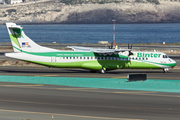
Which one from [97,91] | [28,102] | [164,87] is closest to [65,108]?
[28,102]

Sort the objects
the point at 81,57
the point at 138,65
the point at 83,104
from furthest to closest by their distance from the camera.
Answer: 1. the point at 138,65
2. the point at 81,57
3. the point at 83,104

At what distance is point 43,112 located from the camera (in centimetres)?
1934

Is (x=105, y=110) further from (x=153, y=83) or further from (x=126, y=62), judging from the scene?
(x=126, y=62)

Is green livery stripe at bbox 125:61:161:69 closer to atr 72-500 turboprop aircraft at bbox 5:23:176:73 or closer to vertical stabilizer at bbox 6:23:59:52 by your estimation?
atr 72-500 turboprop aircraft at bbox 5:23:176:73

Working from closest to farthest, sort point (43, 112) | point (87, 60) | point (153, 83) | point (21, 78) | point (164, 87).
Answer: point (43, 112), point (164, 87), point (153, 83), point (21, 78), point (87, 60)

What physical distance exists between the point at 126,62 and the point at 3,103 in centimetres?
2199

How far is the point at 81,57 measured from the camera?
39969mm

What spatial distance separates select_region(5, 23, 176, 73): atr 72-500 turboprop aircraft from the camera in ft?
127

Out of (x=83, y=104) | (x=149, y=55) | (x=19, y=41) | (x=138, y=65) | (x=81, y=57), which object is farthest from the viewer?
(x=149, y=55)

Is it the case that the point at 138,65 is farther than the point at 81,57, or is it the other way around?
the point at 138,65

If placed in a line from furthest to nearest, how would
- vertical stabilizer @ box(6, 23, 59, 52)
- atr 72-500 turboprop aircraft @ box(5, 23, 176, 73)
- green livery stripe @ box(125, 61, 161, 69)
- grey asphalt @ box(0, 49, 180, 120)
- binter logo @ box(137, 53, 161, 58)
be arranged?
binter logo @ box(137, 53, 161, 58) < green livery stripe @ box(125, 61, 161, 69) < vertical stabilizer @ box(6, 23, 59, 52) < atr 72-500 turboprop aircraft @ box(5, 23, 176, 73) < grey asphalt @ box(0, 49, 180, 120)

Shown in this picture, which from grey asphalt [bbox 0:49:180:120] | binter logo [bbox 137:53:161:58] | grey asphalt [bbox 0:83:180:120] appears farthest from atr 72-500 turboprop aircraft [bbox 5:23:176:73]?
grey asphalt [bbox 0:83:180:120]

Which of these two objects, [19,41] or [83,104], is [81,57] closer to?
[19,41]

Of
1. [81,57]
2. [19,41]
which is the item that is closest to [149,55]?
[81,57]
